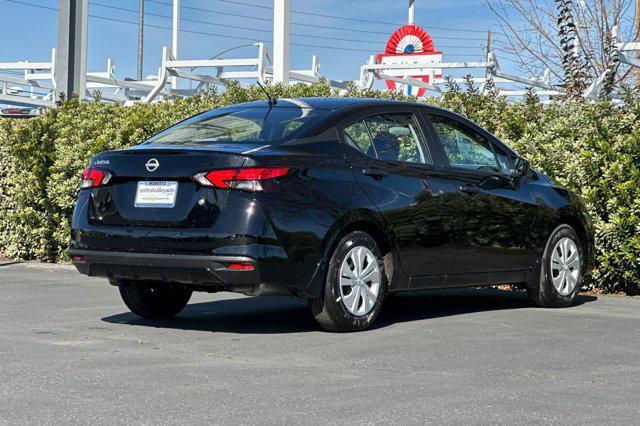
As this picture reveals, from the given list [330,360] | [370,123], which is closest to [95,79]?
[370,123]

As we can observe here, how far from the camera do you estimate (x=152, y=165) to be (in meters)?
7.39

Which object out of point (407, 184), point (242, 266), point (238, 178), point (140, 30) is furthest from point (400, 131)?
point (140, 30)

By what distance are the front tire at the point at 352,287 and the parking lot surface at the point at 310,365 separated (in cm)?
14

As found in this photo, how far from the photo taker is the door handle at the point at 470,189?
28.2 ft

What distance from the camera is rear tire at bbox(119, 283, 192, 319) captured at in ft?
27.8

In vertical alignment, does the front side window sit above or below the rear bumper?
above

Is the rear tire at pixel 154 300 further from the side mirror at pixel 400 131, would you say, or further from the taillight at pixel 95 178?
the side mirror at pixel 400 131

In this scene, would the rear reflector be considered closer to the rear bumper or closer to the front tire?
the rear bumper

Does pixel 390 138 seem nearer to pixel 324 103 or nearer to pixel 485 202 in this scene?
pixel 324 103

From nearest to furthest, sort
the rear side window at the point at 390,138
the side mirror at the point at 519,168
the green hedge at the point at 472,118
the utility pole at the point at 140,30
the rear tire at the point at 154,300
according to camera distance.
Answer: the rear side window at the point at 390,138
the rear tire at the point at 154,300
the side mirror at the point at 519,168
the green hedge at the point at 472,118
the utility pole at the point at 140,30

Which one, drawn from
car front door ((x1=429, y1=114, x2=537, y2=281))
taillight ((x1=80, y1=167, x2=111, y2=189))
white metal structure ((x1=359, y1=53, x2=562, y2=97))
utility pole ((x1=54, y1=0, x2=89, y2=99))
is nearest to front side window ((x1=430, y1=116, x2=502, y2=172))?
car front door ((x1=429, y1=114, x2=537, y2=281))

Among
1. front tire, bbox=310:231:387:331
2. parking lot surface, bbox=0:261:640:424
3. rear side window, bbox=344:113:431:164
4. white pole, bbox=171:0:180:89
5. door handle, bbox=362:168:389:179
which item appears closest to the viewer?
parking lot surface, bbox=0:261:640:424

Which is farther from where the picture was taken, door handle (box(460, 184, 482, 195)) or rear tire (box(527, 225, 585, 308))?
rear tire (box(527, 225, 585, 308))

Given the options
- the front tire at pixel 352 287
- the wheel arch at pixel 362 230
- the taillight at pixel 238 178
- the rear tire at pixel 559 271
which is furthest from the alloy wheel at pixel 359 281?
the rear tire at pixel 559 271
